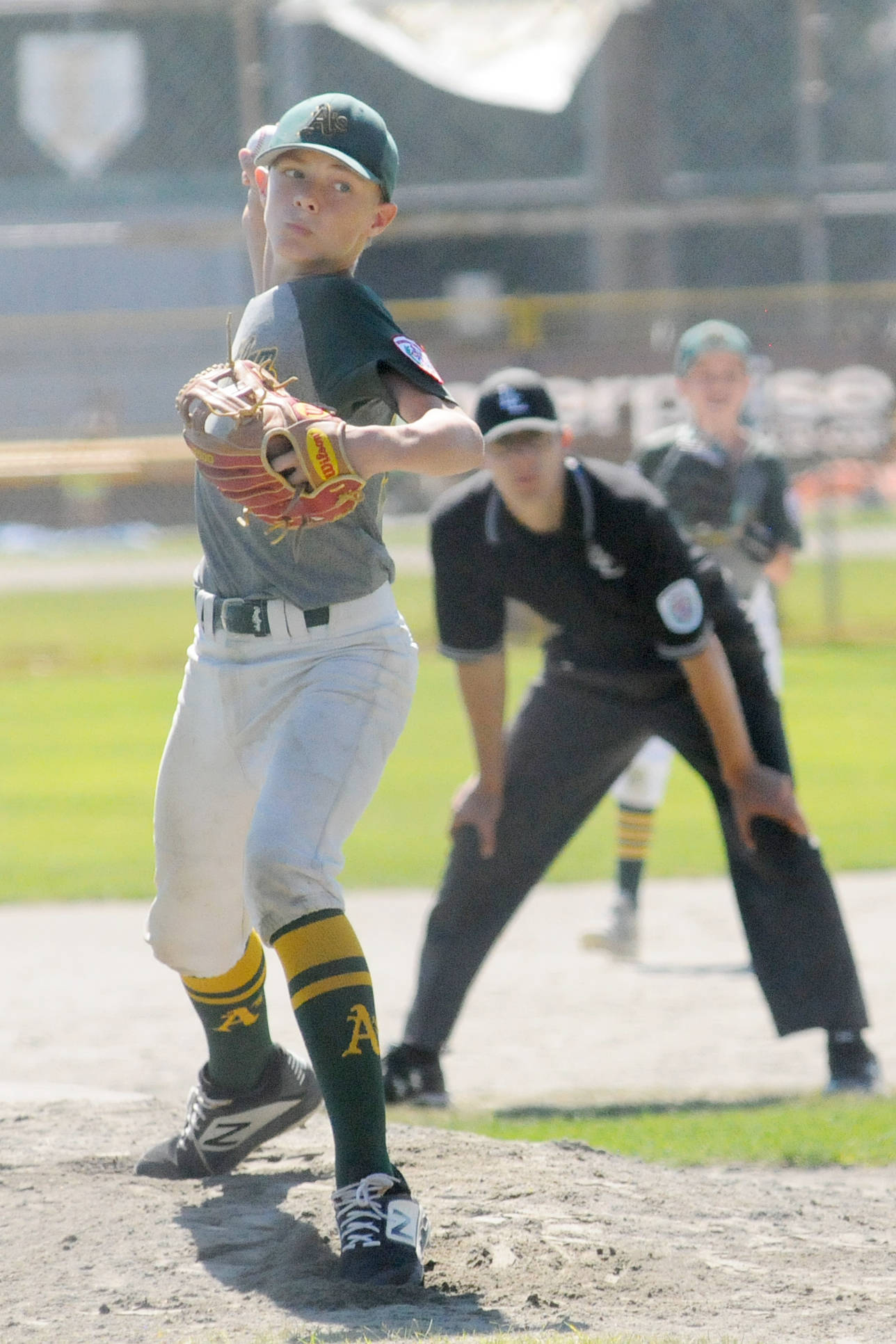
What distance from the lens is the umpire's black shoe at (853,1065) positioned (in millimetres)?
4738

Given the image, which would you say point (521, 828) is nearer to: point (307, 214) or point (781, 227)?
point (307, 214)

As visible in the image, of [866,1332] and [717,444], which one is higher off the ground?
[717,444]

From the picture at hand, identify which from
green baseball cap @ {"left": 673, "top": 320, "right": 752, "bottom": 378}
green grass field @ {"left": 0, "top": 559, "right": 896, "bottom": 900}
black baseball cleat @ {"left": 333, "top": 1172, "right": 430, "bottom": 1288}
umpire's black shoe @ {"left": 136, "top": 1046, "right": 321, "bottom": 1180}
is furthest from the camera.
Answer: green grass field @ {"left": 0, "top": 559, "right": 896, "bottom": 900}

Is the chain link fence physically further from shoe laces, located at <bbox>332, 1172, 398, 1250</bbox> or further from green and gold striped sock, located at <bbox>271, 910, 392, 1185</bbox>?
shoe laces, located at <bbox>332, 1172, 398, 1250</bbox>

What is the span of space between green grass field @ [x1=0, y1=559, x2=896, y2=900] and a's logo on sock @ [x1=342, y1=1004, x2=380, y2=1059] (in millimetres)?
4293

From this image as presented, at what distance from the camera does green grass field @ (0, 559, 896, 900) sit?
25.8 ft

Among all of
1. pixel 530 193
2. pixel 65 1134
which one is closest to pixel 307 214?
pixel 65 1134

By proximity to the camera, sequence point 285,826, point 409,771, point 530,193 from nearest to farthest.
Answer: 1. point 285,826
2. point 409,771
3. point 530,193

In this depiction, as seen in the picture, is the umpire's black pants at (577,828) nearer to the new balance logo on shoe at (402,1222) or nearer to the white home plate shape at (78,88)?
the new balance logo on shoe at (402,1222)

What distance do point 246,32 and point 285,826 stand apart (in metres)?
13.1

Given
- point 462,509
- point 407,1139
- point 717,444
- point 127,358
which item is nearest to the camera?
point 407,1139

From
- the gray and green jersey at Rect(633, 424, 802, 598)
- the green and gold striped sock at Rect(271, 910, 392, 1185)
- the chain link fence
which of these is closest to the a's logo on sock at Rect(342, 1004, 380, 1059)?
the green and gold striped sock at Rect(271, 910, 392, 1185)

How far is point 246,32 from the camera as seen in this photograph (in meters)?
14.9

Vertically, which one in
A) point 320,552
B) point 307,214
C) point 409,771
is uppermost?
point 307,214
